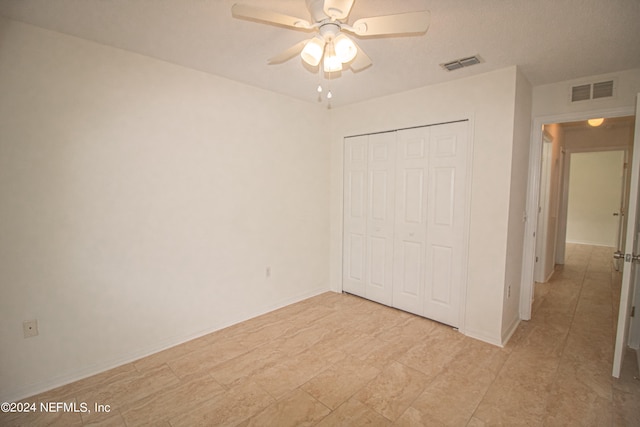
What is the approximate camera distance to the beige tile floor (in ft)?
6.07

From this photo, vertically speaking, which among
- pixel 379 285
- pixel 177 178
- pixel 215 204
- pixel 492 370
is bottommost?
pixel 492 370

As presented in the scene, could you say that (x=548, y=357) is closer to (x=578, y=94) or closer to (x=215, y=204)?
(x=578, y=94)

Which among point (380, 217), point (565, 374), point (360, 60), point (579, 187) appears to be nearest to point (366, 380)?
point (565, 374)

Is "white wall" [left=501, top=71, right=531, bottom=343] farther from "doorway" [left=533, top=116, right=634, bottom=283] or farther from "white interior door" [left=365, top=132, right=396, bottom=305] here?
"white interior door" [left=365, top=132, right=396, bottom=305]

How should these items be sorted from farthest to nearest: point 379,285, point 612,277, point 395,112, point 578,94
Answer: point 612,277 < point 379,285 < point 395,112 < point 578,94

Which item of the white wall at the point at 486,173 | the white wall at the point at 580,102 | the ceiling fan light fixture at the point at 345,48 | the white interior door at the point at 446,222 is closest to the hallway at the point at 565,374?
the white wall at the point at 486,173

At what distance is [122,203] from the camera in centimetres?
→ 234

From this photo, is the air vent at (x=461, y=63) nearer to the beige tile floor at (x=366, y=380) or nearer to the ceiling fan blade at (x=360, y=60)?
the ceiling fan blade at (x=360, y=60)

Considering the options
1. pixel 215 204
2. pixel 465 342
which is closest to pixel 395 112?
pixel 215 204

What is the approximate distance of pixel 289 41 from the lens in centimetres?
212

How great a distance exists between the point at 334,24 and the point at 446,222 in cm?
218

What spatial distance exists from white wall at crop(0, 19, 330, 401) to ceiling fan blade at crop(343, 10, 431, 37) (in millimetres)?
1766

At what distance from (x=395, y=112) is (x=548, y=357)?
2701mm

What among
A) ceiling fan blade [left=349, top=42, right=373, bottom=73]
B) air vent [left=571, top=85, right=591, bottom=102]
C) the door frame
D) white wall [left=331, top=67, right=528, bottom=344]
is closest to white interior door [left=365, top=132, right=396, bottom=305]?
white wall [left=331, top=67, right=528, bottom=344]
